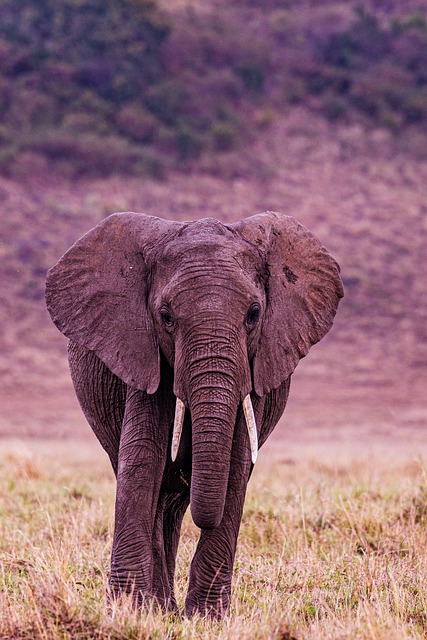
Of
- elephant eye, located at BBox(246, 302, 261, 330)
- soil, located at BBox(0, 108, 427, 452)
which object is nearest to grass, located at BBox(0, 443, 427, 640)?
elephant eye, located at BBox(246, 302, 261, 330)

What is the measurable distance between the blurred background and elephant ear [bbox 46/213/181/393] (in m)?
16.5

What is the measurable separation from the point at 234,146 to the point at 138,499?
102ft

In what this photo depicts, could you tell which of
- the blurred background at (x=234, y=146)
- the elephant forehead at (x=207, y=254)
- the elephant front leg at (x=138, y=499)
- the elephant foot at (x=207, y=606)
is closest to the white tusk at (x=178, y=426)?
the elephant front leg at (x=138, y=499)

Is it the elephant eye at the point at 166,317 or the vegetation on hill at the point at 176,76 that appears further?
the vegetation on hill at the point at 176,76

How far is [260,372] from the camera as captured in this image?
204 inches

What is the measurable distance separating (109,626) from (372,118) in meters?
35.7

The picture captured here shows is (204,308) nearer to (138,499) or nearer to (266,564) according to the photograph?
(138,499)

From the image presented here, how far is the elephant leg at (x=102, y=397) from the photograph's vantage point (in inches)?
227

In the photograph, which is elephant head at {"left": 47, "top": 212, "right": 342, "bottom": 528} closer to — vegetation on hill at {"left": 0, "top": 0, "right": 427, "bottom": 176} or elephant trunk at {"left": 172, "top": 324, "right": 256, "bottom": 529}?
elephant trunk at {"left": 172, "top": 324, "right": 256, "bottom": 529}

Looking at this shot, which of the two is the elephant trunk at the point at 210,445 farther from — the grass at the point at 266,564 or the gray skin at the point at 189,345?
the grass at the point at 266,564

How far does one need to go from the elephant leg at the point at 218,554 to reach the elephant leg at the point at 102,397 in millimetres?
790

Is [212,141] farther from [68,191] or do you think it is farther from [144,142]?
[68,191]

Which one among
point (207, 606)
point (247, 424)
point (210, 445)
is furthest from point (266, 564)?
point (210, 445)

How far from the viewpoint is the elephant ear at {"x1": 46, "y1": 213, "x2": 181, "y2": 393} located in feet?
17.1
